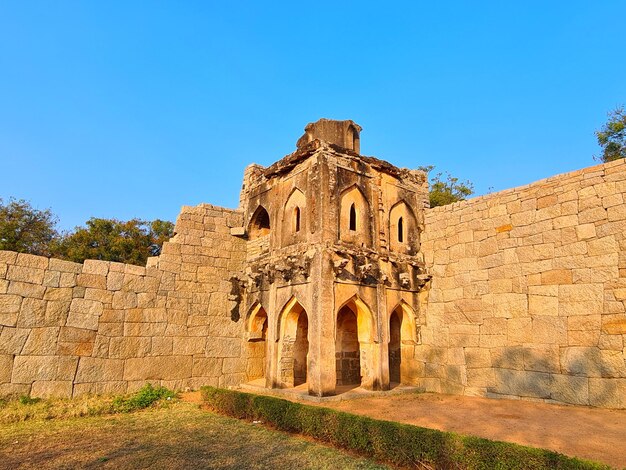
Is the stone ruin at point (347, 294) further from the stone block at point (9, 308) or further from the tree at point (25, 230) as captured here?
the tree at point (25, 230)

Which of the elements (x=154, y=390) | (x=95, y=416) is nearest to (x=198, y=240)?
(x=154, y=390)

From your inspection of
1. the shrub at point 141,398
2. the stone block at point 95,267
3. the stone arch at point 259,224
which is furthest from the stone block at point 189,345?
the stone arch at point 259,224

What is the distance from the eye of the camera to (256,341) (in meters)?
13.3

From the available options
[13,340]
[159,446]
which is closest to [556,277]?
[159,446]

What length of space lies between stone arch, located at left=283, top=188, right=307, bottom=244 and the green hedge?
16.3ft

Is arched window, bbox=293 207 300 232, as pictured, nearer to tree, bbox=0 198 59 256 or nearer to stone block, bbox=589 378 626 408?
stone block, bbox=589 378 626 408

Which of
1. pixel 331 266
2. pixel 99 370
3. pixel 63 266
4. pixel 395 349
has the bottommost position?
pixel 99 370

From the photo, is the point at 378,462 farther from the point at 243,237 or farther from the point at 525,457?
the point at 243,237

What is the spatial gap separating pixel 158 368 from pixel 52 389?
2457 mm

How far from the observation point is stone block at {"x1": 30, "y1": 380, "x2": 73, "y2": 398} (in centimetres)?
938

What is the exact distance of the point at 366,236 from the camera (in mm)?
12039

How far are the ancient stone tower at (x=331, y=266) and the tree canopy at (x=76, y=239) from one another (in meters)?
9.47

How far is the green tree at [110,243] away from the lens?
20875 millimetres

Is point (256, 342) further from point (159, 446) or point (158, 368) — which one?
point (159, 446)
